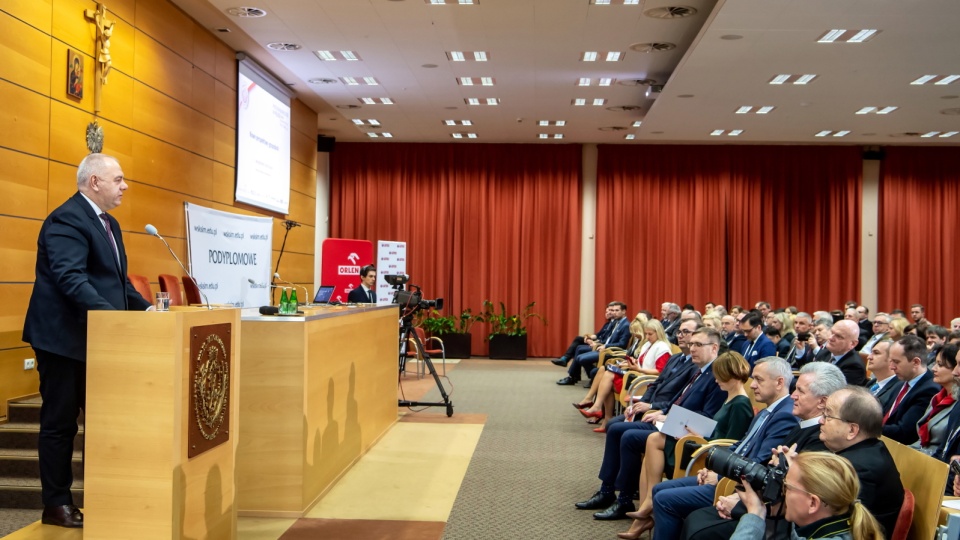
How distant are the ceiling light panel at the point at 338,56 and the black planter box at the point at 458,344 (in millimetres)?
6678

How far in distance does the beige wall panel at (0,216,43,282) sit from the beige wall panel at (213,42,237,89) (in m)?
4.02

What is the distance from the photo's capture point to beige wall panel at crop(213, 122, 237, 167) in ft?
31.7

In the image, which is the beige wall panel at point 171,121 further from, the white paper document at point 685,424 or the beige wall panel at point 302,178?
the white paper document at point 685,424

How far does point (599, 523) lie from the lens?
15.9ft

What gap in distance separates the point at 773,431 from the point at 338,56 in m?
7.97

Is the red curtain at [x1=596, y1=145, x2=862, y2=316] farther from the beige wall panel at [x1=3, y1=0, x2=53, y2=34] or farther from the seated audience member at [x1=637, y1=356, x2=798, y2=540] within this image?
the seated audience member at [x1=637, y1=356, x2=798, y2=540]

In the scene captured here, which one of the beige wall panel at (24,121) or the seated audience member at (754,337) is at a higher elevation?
the beige wall panel at (24,121)

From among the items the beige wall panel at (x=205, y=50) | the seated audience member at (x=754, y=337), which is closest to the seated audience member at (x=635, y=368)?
the seated audience member at (x=754, y=337)

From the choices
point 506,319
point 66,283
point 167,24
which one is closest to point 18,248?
point 66,283

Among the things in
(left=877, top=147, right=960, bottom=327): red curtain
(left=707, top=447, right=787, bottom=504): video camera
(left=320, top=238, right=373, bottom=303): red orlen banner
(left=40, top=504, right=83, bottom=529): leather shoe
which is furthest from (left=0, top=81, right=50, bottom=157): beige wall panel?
(left=877, top=147, right=960, bottom=327): red curtain

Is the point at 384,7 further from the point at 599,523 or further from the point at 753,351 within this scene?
the point at 599,523

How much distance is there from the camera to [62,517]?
3.56 m

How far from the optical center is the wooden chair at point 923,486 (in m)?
2.67

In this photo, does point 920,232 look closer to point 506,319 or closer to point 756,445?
point 506,319
